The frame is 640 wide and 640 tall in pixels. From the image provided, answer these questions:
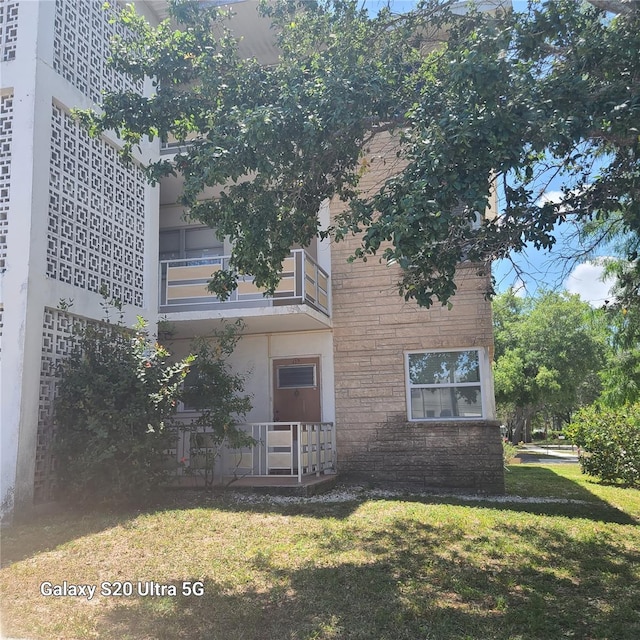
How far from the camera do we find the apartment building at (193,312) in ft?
27.4

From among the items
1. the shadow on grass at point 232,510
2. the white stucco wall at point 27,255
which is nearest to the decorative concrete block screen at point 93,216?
the white stucco wall at point 27,255

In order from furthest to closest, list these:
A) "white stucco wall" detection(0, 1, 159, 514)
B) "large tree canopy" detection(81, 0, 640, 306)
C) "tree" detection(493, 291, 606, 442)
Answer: "tree" detection(493, 291, 606, 442) → "white stucco wall" detection(0, 1, 159, 514) → "large tree canopy" detection(81, 0, 640, 306)

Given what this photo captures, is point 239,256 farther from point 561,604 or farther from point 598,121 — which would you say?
point 561,604

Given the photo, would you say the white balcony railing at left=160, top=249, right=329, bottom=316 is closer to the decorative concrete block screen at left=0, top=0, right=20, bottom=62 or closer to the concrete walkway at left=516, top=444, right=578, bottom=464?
the decorative concrete block screen at left=0, top=0, right=20, bottom=62

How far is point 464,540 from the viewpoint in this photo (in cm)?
712

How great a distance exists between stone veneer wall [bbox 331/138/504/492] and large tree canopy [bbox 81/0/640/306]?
15.6 feet

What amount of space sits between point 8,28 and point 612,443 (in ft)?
49.6

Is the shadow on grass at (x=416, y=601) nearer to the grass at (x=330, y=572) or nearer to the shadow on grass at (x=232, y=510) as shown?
the grass at (x=330, y=572)

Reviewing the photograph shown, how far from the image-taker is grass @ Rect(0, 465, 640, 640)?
4.52 metres

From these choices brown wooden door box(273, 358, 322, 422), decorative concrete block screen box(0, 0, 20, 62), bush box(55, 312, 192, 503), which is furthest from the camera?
brown wooden door box(273, 358, 322, 422)

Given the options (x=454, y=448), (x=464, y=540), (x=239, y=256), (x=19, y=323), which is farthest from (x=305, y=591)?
(x=454, y=448)

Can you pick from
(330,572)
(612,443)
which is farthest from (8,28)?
(612,443)

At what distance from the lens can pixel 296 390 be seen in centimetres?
1332

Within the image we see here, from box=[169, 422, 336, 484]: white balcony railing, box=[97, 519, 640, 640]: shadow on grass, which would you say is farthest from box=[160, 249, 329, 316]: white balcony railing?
box=[97, 519, 640, 640]: shadow on grass
